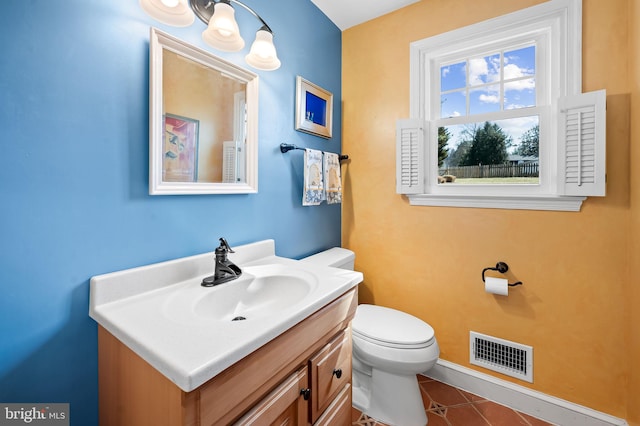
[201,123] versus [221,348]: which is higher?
[201,123]

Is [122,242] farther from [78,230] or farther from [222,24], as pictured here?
[222,24]

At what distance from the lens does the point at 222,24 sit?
991mm

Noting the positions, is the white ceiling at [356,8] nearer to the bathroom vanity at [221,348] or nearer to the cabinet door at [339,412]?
the bathroom vanity at [221,348]

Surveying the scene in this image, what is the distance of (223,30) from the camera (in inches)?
39.9

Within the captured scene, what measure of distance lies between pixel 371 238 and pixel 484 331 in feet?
2.86

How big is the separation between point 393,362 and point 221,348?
3.36 ft

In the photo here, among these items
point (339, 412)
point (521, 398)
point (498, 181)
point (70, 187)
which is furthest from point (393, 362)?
point (70, 187)

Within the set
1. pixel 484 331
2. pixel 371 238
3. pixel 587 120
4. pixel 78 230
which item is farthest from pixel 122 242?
pixel 587 120

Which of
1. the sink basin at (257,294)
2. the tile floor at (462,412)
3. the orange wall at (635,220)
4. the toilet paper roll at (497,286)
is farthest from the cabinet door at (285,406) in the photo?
the orange wall at (635,220)

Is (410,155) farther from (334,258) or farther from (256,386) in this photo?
(256,386)

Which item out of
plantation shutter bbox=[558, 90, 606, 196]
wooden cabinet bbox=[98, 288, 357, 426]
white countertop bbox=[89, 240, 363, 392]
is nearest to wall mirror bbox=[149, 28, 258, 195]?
white countertop bbox=[89, 240, 363, 392]

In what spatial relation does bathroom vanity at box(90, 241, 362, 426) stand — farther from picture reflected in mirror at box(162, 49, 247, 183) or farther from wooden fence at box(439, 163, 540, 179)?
wooden fence at box(439, 163, 540, 179)

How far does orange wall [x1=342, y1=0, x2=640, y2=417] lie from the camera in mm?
1312

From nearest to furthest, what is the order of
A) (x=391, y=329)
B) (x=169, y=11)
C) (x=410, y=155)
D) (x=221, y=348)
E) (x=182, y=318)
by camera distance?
(x=221, y=348), (x=182, y=318), (x=169, y=11), (x=391, y=329), (x=410, y=155)
